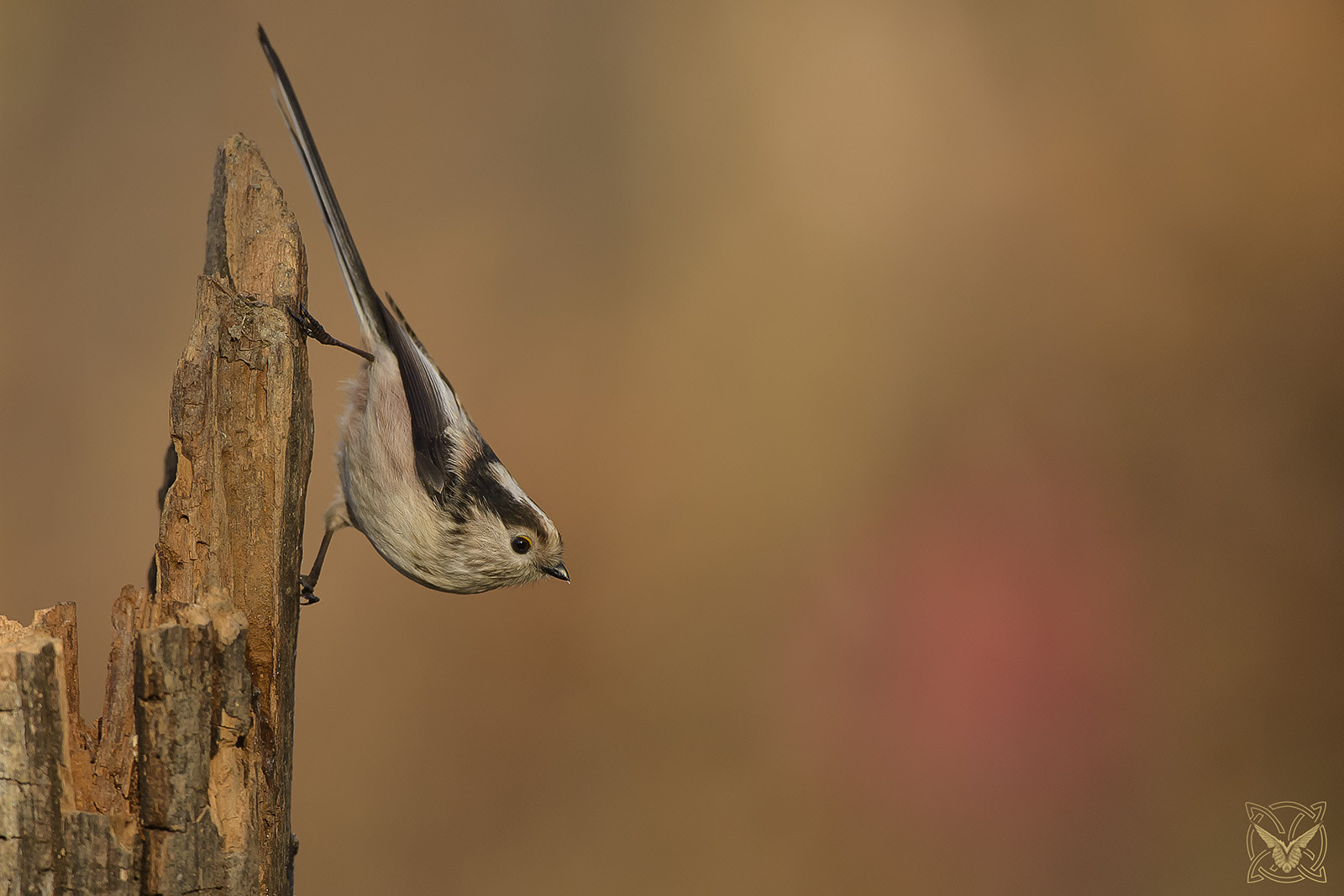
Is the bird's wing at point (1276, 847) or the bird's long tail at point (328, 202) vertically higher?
the bird's long tail at point (328, 202)

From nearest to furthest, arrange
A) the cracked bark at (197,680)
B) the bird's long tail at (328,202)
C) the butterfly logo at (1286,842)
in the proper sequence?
the cracked bark at (197,680) → the bird's long tail at (328,202) → the butterfly logo at (1286,842)

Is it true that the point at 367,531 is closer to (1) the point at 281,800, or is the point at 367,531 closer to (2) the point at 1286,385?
(1) the point at 281,800

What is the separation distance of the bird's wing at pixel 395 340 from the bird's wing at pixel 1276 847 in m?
3.62

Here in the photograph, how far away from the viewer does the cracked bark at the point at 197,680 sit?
5.71 ft

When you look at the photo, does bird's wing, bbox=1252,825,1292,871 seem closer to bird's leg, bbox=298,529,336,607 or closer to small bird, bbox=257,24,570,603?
small bird, bbox=257,24,570,603

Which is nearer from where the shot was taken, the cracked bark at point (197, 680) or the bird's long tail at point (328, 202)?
the cracked bark at point (197, 680)

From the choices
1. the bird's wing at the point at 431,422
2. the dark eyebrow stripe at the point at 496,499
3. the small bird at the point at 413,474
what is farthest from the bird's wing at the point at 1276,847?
the bird's wing at the point at 431,422

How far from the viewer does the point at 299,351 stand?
2242mm

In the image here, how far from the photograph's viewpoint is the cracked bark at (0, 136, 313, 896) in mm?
1740

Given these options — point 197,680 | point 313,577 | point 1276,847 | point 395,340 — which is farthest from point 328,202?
point 1276,847

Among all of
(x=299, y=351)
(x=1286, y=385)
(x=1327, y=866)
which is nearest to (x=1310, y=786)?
(x=1327, y=866)

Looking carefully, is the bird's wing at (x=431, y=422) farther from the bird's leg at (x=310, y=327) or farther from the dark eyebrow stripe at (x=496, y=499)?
the bird's leg at (x=310, y=327)

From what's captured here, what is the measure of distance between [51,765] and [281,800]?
18.7 inches

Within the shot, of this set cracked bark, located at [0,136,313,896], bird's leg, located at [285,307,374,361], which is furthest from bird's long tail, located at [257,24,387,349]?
cracked bark, located at [0,136,313,896]
